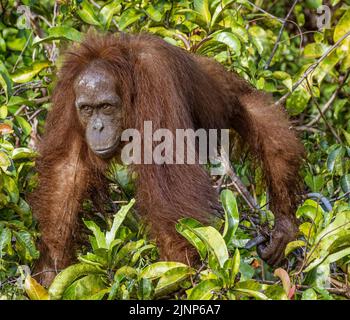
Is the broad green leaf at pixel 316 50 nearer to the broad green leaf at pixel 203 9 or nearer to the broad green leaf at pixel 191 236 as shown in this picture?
the broad green leaf at pixel 203 9

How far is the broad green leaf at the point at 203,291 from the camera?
3.18 m

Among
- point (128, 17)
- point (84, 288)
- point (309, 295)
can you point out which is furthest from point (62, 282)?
point (128, 17)

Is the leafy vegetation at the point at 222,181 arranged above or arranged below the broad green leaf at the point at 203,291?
above

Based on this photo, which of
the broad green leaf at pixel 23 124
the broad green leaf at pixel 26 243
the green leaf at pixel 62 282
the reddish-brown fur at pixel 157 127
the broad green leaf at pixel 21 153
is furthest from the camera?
the broad green leaf at pixel 23 124

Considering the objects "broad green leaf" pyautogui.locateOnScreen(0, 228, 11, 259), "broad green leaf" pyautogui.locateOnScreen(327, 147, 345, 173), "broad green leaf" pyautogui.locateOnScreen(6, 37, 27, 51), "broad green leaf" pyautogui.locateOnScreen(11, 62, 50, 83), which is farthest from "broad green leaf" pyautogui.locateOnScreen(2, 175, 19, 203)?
"broad green leaf" pyautogui.locateOnScreen(6, 37, 27, 51)

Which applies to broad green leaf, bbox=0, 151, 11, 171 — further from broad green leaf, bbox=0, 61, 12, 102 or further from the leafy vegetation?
broad green leaf, bbox=0, 61, 12, 102

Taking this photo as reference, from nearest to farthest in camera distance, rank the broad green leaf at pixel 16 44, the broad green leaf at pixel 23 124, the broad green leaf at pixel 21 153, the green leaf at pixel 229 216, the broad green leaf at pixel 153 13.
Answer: the green leaf at pixel 229 216
the broad green leaf at pixel 21 153
the broad green leaf at pixel 23 124
the broad green leaf at pixel 153 13
the broad green leaf at pixel 16 44

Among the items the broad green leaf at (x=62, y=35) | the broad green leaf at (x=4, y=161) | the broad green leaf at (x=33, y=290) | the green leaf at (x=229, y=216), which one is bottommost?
the broad green leaf at (x=33, y=290)

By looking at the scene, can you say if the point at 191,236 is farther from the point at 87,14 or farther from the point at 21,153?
the point at 87,14

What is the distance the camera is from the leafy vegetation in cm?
338

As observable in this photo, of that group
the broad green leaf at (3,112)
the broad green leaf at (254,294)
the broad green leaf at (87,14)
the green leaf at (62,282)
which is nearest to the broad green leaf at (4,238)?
the green leaf at (62,282)

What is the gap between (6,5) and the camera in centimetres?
578

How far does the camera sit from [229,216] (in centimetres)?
359

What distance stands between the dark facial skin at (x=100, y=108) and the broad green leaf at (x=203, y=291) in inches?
60.2
